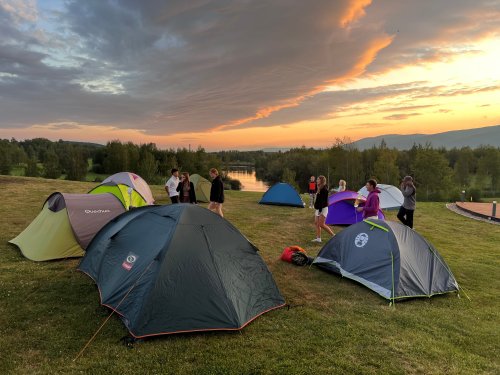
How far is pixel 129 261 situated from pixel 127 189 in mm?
7711

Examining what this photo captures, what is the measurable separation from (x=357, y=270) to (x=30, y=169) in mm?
63373

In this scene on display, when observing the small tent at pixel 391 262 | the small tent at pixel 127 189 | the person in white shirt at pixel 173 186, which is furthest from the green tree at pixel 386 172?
the small tent at pixel 391 262

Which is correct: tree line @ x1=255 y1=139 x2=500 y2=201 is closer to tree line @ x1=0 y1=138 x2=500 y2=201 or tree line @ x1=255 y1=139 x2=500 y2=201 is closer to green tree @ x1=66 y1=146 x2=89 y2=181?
tree line @ x1=0 y1=138 x2=500 y2=201

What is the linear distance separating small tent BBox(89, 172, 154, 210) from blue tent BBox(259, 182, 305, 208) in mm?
6718

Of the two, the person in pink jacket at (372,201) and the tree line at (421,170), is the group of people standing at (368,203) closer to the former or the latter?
the person in pink jacket at (372,201)

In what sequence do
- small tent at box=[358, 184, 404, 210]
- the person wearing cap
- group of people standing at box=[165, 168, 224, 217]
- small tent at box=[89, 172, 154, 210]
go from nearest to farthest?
the person wearing cap → group of people standing at box=[165, 168, 224, 217] → small tent at box=[89, 172, 154, 210] → small tent at box=[358, 184, 404, 210]

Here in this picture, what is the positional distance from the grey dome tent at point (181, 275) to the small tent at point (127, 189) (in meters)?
4.94

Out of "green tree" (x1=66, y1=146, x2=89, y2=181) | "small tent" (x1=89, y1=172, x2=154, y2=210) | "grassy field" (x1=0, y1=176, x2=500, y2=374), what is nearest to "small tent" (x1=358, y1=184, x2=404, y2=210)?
"grassy field" (x1=0, y1=176, x2=500, y2=374)

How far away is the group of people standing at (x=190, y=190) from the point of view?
37.1 ft

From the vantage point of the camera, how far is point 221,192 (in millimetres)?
11398

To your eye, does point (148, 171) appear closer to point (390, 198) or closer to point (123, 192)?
point (390, 198)

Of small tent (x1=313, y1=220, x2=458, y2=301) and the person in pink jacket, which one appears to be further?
the person in pink jacket

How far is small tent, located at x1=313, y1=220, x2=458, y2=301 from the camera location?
21.0 feet

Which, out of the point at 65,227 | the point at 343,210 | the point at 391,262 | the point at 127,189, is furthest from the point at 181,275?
the point at 343,210
